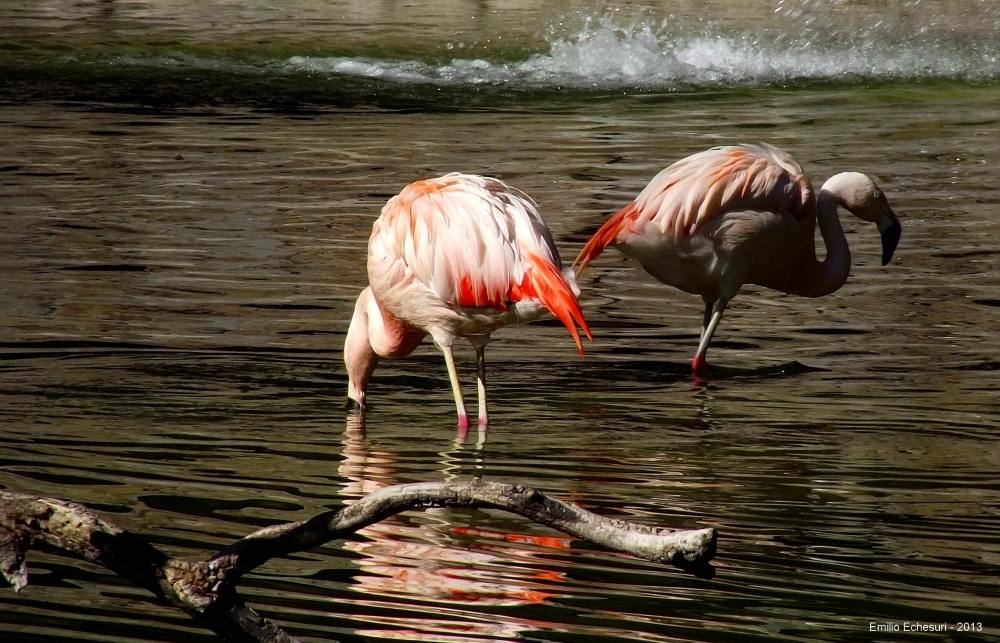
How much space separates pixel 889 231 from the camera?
18.2 feet

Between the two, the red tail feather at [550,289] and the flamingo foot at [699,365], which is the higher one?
the red tail feather at [550,289]

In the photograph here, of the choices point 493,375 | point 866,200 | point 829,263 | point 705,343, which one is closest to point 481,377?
point 493,375

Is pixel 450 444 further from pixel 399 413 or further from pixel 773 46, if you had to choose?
pixel 773 46

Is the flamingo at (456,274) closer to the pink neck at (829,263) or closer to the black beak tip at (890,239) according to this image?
the pink neck at (829,263)

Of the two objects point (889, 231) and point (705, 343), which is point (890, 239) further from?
point (705, 343)

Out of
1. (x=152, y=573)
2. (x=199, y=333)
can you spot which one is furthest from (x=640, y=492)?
(x=199, y=333)

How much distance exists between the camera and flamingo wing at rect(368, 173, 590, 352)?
12.5 ft

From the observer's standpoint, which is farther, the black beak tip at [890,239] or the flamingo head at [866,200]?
the black beak tip at [890,239]

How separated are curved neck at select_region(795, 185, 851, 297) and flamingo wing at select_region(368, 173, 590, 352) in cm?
167

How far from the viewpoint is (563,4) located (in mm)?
16531

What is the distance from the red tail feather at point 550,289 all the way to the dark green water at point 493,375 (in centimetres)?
41

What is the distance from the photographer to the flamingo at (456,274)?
3848mm

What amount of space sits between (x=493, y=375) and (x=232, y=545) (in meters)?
2.79

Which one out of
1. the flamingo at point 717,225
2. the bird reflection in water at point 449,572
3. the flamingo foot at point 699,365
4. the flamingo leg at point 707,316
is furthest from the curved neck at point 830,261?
the bird reflection in water at point 449,572
